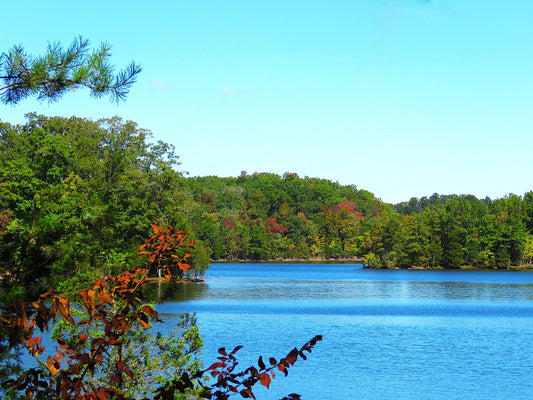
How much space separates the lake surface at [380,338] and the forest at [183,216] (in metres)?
5.47

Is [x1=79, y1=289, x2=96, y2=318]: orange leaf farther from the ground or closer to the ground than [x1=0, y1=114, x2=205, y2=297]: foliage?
closer to the ground

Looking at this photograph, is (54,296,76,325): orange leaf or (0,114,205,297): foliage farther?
(0,114,205,297): foliage

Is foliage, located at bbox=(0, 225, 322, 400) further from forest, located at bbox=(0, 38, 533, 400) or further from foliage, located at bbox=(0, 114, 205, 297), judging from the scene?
foliage, located at bbox=(0, 114, 205, 297)

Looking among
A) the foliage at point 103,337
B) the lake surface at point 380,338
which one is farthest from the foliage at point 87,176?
the foliage at point 103,337

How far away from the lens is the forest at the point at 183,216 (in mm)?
11080

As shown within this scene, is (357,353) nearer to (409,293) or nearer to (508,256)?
(409,293)

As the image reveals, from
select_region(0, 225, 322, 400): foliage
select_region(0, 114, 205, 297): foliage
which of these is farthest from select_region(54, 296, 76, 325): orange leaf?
select_region(0, 114, 205, 297): foliage

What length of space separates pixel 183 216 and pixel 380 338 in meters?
28.6

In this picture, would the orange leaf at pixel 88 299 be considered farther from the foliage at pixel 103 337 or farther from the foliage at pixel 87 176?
the foliage at pixel 87 176

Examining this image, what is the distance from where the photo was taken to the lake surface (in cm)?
1766

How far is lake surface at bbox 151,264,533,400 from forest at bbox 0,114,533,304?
18.0ft

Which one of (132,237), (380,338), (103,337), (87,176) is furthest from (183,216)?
(103,337)

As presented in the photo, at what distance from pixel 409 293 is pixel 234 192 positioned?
88.4 m

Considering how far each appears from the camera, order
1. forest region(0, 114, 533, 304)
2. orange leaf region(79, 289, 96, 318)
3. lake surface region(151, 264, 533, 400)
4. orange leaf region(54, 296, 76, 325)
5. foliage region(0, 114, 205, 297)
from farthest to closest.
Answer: foliage region(0, 114, 205, 297)
lake surface region(151, 264, 533, 400)
forest region(0, 114, 533, 304)
orange leaf region(79, 289, 96, 318)
orange leaf region(54, 296, 76, 325)
